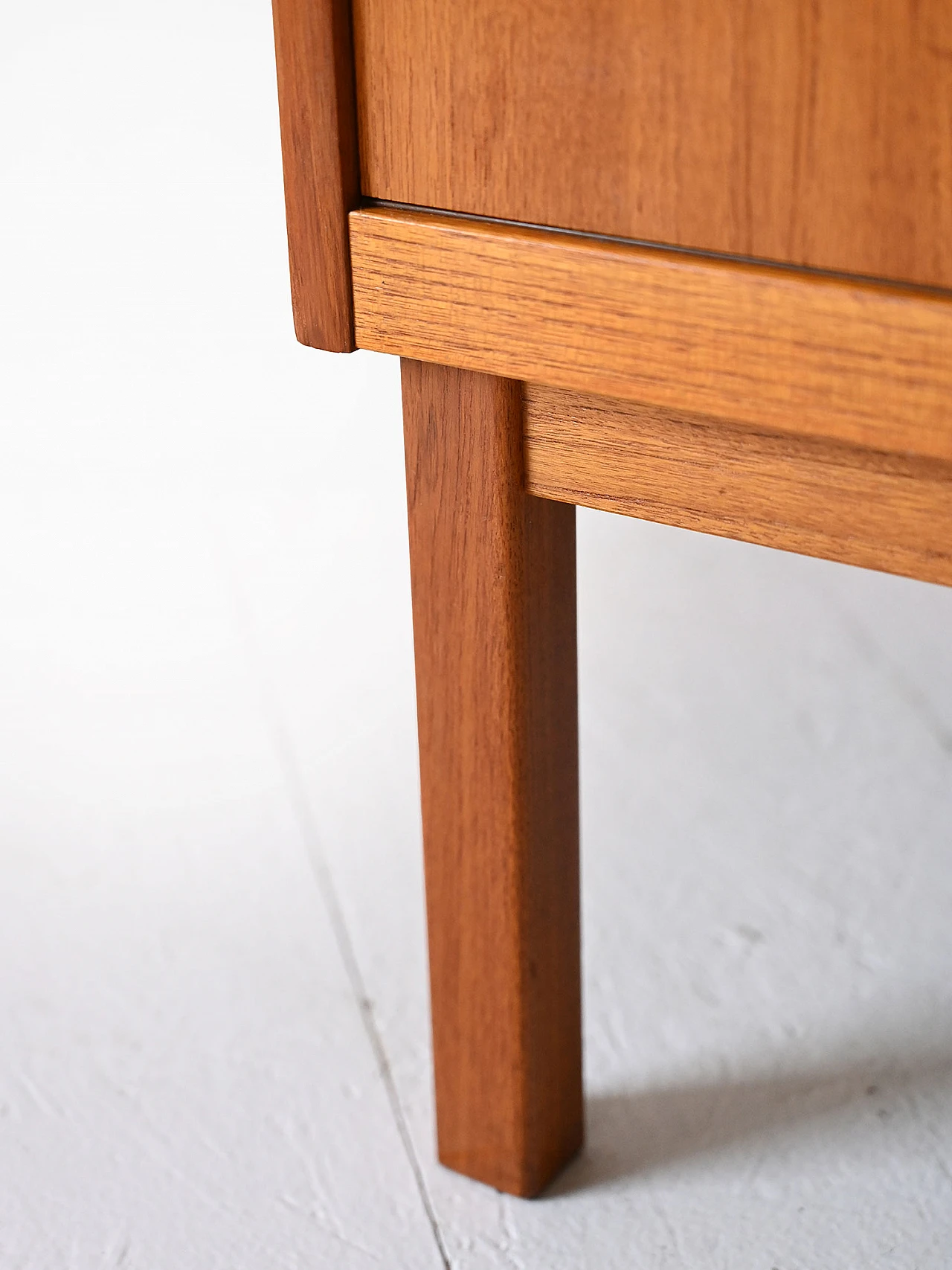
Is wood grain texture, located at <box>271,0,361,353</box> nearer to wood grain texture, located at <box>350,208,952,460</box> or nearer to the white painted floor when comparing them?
wood grain texture, located at <box>350,208,952,460</box>

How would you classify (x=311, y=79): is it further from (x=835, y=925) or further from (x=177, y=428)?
(x=177, y=428)

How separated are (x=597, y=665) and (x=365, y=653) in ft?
0.72

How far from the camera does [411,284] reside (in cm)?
64

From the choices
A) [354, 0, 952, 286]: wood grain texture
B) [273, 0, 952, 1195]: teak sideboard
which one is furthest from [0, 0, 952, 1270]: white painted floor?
[354, 0, 952, 286]: wood grain texture

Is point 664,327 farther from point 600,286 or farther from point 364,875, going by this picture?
point 364,875

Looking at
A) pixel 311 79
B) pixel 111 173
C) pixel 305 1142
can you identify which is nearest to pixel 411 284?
pixel 311 79

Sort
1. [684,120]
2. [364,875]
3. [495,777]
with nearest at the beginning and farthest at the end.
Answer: [684,120] → [495,777] → [364,875]

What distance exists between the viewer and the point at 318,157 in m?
0.63

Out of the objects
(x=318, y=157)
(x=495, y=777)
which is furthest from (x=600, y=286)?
(x=495, y=777)

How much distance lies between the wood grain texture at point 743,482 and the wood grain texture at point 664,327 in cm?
2

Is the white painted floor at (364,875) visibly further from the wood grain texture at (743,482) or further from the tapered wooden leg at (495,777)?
the wood grain texture at (743,482)

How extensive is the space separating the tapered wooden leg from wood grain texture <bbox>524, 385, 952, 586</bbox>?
0.03 metres

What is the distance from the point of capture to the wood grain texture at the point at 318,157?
2.01 ft

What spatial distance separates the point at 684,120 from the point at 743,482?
142 millimetres
